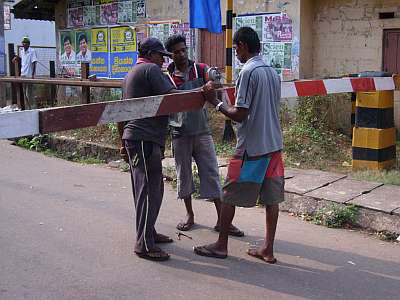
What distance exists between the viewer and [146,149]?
4.52m

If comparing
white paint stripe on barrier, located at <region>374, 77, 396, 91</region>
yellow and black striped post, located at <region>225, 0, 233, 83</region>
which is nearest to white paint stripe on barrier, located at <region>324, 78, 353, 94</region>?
white paint stripe on barrier, located at <region>374, 77, 396, 91</region>

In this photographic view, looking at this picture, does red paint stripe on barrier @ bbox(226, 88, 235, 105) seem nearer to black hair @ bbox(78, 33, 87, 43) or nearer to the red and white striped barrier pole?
the red and white striped barrier pole

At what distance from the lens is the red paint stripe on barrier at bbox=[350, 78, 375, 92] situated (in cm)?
640

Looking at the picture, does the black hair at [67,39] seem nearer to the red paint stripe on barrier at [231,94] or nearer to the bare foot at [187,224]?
the bare foot at [187,224]

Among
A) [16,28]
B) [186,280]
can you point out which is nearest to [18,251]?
[186,280]

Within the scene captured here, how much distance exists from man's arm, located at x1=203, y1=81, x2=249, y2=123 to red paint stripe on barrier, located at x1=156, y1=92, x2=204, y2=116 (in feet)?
0.20

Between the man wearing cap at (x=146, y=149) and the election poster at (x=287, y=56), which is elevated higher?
the election poster at (x=287, y=56)

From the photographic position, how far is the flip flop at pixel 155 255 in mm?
4559

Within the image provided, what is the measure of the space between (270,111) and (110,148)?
208 inches

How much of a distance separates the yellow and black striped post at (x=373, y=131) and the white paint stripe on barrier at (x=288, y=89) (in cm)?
181

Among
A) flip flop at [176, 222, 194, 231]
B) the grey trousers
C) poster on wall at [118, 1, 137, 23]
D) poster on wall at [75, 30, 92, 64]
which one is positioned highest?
poster on wall at [118, 1, 137, 23]

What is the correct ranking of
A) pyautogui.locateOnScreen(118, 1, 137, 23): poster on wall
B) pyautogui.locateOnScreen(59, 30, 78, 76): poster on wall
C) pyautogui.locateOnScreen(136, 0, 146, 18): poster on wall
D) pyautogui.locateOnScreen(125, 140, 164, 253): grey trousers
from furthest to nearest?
pyautogui.locateOnScreen(59, 30, 78, 76): poster on wall
pyautogui.locateOnScreen(118, 1, 137, 23): poster on wall
pyautogui.locateOnScreen(136, 0, 146, 18): poster on wall
pyautogui.locateOnScreen(125, 140, 164, 253): grey trousers

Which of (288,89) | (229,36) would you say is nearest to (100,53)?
(229,36)

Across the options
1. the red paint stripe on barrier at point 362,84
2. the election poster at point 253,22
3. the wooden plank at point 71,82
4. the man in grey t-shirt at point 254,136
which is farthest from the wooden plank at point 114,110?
the election poster at point 253,22
